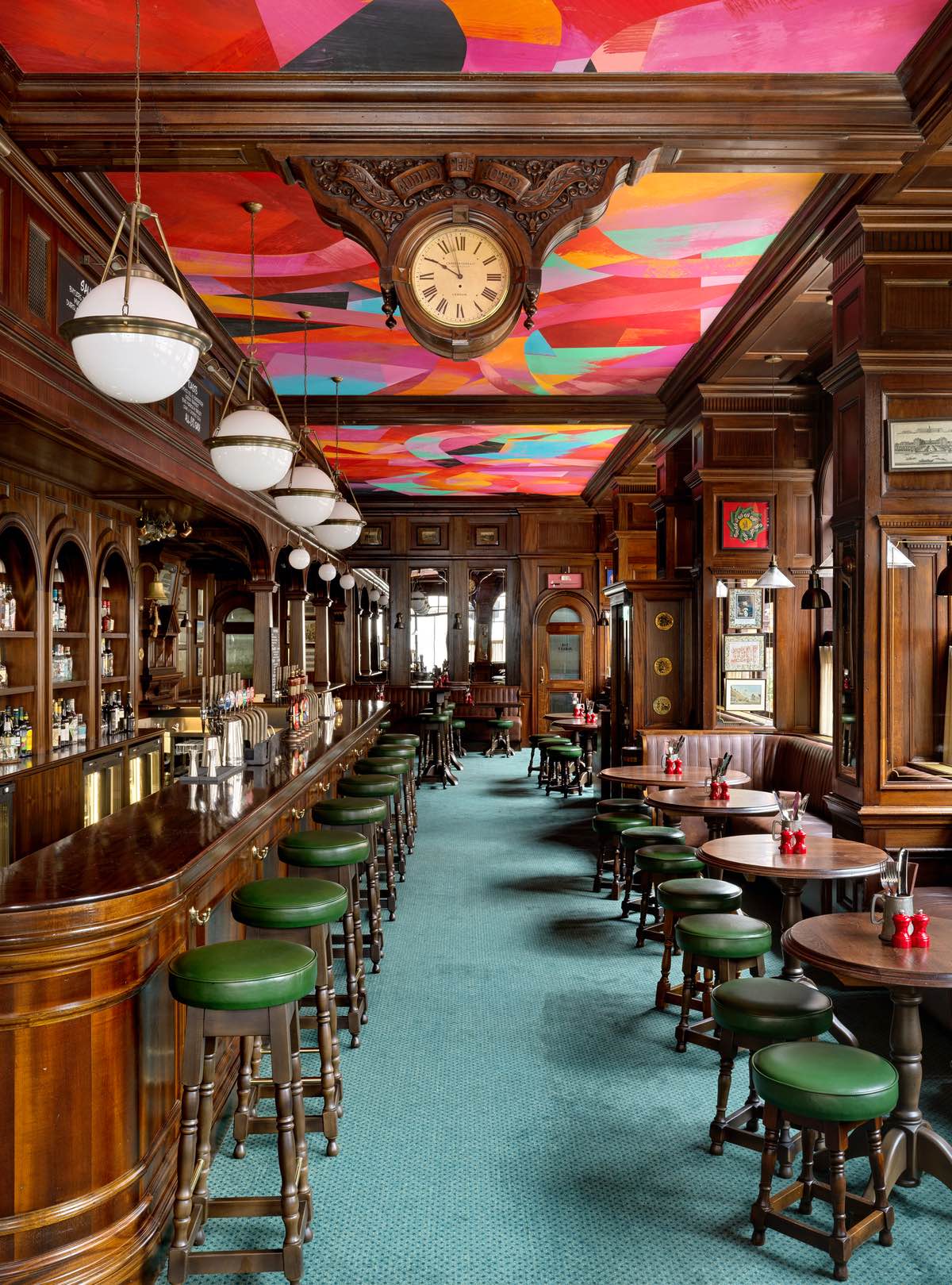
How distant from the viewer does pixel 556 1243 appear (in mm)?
2555

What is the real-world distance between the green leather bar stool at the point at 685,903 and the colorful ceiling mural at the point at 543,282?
10.6ft

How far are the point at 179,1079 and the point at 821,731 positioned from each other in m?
5.80

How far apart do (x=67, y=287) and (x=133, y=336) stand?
1.66m

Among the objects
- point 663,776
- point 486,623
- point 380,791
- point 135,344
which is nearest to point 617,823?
point 663,776

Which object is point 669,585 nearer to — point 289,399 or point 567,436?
point 567,436

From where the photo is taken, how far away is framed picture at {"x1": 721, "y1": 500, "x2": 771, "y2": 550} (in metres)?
7.34

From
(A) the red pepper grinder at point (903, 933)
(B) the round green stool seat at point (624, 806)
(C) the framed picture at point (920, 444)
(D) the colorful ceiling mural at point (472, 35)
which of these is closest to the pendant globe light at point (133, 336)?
(D) the colorful ceiling mural at point (472, 35)

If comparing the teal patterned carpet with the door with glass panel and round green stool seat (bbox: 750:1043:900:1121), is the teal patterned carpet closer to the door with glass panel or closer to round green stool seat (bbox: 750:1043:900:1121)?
round green stool seat (bbox: 750:1043:900:1121)

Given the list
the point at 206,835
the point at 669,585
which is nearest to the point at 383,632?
the point at 669,585

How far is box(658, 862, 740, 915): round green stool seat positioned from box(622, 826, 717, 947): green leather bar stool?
18cm

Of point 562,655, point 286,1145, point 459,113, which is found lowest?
point 286,1145

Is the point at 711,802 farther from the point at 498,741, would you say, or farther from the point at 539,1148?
the point at 498,741

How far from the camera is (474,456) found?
11023 millimetres

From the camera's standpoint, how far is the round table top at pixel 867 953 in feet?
8.34
